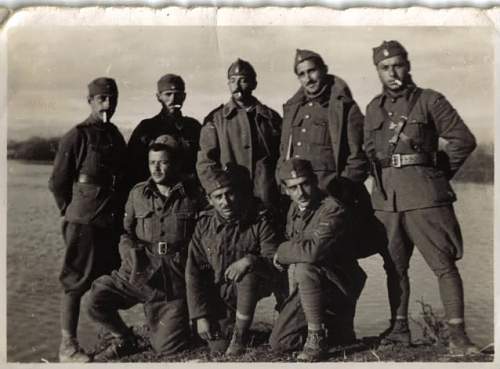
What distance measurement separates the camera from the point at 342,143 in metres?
5.28

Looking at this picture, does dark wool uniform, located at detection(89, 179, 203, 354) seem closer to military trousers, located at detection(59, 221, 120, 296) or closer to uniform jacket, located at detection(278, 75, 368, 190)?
military trousers, located at detection(59, 221, 120, 296)

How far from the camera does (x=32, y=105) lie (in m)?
5.48

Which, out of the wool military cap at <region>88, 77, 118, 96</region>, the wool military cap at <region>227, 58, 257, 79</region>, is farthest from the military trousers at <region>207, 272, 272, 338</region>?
the wool military cap at <region>88, 77, 118, 96</region>

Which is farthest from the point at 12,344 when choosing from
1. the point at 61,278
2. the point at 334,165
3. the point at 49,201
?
the point at 334,165

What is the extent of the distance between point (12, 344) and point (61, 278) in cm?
53

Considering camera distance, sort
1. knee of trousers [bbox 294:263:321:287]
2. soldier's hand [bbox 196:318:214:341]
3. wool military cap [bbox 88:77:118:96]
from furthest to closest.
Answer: wool military cap [bbox 88:77:118:96]
soldier's hand [bbox 196:318:214:341]
knee of trousers [bbox 294:263:321:287]

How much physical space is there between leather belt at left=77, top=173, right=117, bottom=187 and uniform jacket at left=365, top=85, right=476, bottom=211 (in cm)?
162

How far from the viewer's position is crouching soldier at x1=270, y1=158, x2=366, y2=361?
521 cm

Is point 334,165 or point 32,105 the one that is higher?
point 32,105

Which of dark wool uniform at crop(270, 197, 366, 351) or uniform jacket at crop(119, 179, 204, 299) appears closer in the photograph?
dark wool uniform at crop(270, 197, 366, 351)

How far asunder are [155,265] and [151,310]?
293 mm

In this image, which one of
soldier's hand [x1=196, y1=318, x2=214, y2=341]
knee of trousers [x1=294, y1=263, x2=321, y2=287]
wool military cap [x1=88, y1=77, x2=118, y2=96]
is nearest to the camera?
knee of trousers [x1=294, y1=263, x2=321, y2=287]

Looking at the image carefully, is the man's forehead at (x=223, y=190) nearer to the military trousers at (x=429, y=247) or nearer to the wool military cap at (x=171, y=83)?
the wool military cap at (x=171, y=83)

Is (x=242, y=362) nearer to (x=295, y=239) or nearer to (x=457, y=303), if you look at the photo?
(x=295, y=239)
